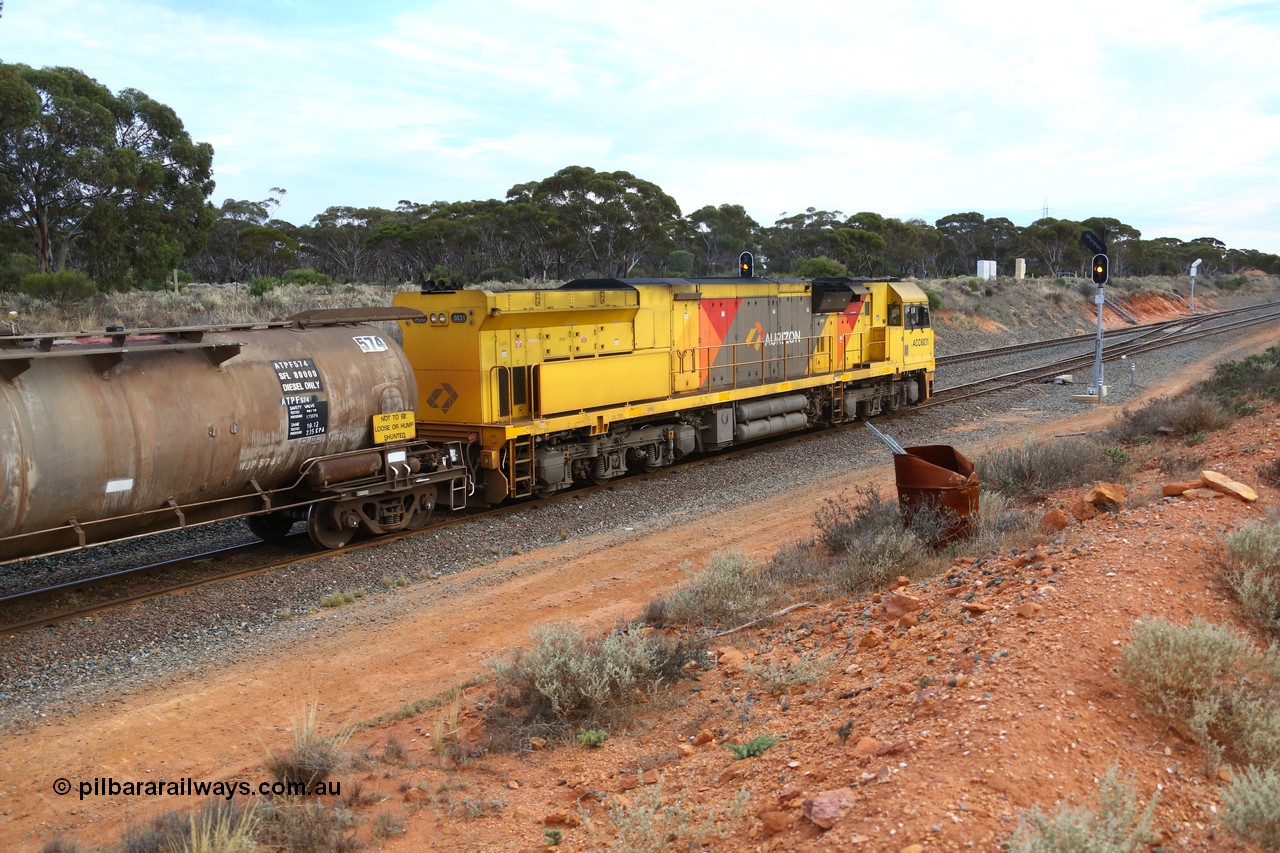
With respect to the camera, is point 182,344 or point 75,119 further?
point 75,119

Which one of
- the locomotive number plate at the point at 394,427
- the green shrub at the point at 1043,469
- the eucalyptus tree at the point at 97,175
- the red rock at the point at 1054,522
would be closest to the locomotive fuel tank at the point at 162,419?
the locomotive number plate at the point at 394,427

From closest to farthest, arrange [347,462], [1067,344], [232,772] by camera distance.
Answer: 1. [232,772]
2. [347,462]
3. [1067,344]

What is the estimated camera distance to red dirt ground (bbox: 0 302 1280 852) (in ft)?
16.8

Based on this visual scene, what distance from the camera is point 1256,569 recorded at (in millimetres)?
7391

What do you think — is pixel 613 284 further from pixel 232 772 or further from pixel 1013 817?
pixel 1013 817

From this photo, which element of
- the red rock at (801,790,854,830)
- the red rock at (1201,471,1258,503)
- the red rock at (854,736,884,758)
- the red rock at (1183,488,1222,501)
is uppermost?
the red rock at (1201,471,1258,503)

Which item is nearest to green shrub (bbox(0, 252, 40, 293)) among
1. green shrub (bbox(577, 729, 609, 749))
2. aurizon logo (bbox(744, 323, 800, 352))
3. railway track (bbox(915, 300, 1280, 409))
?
aurizon logo (bbox(744, 323, 800, 352))

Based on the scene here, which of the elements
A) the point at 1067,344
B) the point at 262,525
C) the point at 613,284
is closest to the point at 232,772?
the point at 262,525

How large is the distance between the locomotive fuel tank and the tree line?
6330 mm

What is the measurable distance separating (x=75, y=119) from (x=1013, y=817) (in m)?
36.8

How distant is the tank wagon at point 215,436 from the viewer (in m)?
9.77

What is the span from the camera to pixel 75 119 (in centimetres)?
3216

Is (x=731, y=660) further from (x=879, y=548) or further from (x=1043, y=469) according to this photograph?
(x=1043, y=469)

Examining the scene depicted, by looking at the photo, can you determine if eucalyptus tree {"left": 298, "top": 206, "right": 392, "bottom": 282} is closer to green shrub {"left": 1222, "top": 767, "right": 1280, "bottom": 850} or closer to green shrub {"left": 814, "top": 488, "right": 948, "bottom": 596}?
green shrub {"left": 814, "top": 488, "right": 948, "bottom": 596}
